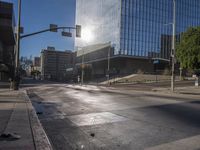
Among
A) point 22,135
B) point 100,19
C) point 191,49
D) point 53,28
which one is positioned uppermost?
point 100,19

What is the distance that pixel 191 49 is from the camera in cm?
4231

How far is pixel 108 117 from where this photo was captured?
1213 cm

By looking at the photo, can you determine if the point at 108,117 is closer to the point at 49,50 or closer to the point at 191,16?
the point at 191,16

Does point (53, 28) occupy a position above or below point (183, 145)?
above

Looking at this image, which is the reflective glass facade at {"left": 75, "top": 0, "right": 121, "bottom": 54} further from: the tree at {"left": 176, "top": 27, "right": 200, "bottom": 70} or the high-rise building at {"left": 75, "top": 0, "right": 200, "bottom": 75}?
the tree at {"left": 176, "top": 27, "right": 200, "bottom": 70}

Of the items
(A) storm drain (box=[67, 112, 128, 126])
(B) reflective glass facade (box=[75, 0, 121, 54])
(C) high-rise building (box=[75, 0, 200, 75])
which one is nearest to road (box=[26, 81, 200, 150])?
(A) storm drain (box=[67, 112, 128, 126])

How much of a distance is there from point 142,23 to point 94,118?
97.4 m

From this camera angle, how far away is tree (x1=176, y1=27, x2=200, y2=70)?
42.1m

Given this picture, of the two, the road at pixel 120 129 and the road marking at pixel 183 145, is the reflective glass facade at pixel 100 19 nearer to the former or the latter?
the road at pixel 120 129

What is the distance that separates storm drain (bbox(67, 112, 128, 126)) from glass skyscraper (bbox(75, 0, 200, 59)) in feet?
292

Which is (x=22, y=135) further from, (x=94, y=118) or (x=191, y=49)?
(x=191, y=49)

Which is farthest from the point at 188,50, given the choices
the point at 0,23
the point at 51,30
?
the point at 0,23

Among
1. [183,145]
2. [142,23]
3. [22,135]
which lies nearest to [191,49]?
[183,145]

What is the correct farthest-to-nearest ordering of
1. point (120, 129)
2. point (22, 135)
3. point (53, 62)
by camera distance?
1. point (53, 62)
2. point (120, 129)
3. point (22, 135)
